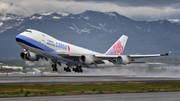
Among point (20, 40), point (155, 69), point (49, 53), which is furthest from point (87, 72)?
point (20, 40)

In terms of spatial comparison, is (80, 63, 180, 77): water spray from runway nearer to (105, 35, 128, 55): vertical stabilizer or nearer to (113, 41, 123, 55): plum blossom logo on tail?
(105, 35, 128, 55): vertical stabilizer

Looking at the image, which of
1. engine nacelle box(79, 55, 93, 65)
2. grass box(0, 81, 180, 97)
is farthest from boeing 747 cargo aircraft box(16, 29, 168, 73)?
grass box(0, 81, 180, 97)

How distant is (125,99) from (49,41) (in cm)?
3210

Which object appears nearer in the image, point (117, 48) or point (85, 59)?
point (85, 59)

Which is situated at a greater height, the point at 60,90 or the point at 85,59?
the point at 85,59

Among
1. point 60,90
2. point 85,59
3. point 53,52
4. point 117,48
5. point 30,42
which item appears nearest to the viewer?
point 60,90

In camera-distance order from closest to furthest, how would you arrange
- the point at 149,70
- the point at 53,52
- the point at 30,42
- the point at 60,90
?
the point at 60,90, the point at 30,42, the point at 53,52, the point at 149,70

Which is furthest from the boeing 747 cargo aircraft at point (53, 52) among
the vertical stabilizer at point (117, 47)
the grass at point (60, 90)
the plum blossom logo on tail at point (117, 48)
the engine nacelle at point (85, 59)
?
the grass at point (60, 90)

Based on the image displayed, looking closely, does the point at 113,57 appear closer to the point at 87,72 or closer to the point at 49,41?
the point at 49,41

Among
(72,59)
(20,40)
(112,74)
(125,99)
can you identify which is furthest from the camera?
(112,74)

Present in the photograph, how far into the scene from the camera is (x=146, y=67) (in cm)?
7875

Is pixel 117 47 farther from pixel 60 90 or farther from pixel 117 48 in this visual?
pixel 60 90

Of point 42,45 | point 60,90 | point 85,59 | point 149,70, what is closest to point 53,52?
point 42,45

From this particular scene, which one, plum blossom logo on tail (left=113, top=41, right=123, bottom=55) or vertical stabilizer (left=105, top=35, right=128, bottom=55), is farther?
plum blossom logo on tail (left=113, top=41, right=123, bottom=55)
